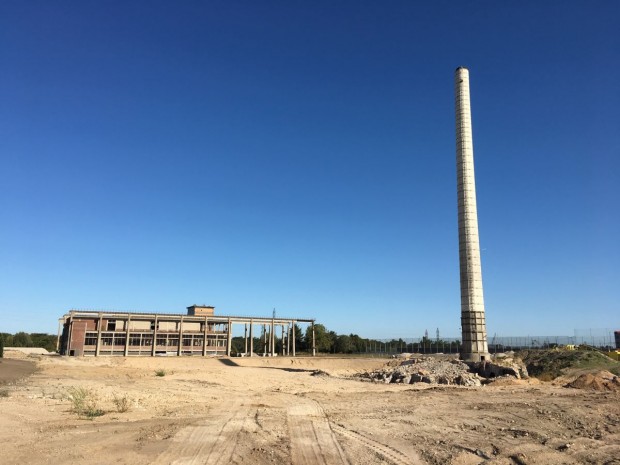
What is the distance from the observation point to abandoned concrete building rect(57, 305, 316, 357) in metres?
70.1

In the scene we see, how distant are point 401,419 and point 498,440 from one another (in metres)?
4.34

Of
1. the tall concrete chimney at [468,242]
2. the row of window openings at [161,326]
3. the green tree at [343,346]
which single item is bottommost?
the green tree at [343,346]

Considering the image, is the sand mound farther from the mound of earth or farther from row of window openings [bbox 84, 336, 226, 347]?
row of window openings [bbox 84, 336, 226, 347]

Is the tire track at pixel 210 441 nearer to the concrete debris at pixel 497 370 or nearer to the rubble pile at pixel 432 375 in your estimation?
the rubble pile at pixel 432 375

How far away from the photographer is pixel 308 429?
51.8 ft

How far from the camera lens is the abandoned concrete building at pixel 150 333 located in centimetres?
7006

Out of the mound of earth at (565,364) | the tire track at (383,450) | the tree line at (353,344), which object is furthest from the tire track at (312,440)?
the tree line at (353,344)

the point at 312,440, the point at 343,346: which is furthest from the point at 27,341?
the point at 312,440

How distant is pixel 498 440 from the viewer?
46.9 feet

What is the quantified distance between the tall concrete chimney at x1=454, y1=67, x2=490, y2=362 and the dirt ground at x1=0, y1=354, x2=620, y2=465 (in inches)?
1028

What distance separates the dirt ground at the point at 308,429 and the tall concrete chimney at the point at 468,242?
26111mm

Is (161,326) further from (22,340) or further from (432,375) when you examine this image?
(22,340)

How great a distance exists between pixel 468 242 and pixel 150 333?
52.5 meters

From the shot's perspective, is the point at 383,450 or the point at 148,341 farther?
the point at 148,341
